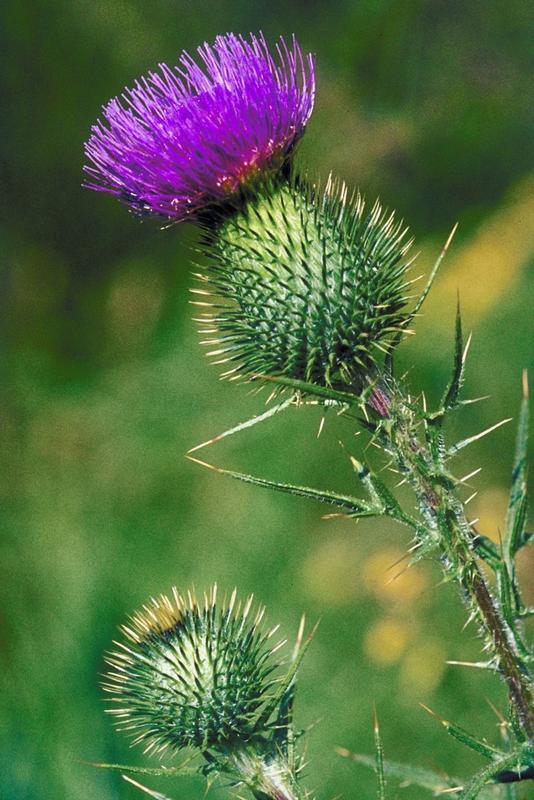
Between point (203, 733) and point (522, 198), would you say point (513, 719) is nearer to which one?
point (203, 733)

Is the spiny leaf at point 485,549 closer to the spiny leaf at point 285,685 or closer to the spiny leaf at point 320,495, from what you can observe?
the spiny leaf at point 320,495

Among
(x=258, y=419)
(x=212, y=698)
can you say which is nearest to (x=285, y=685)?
(x=212, y=698)

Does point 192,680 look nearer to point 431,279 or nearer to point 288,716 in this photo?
point 288,716

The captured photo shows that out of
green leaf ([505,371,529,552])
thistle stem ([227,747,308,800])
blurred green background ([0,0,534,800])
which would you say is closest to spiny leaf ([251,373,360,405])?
green leaf ([505,371,529,552])

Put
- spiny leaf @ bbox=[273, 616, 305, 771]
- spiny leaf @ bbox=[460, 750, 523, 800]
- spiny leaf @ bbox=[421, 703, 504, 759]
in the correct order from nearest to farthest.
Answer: spiny leaf @ bbox=[460, 750, 523, 800] < spiny leaf @ bbox=[421, 703, 504, 759] < spiny leaf @ bbox=[273, 616, 305, 771]

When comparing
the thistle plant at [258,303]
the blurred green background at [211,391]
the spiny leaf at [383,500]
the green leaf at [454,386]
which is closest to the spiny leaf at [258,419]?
the thistle plant at [258,303]

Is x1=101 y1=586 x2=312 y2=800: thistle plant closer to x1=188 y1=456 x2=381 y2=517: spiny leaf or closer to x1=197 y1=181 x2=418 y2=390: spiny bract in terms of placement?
x1=188 y1=456 x2=381 y2=517: spiny leaf

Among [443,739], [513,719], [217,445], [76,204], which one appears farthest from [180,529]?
[513,719]

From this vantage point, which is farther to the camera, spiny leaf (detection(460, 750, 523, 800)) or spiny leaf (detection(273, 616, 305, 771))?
spiny leaf (detection(273, 616, 305, 771))
